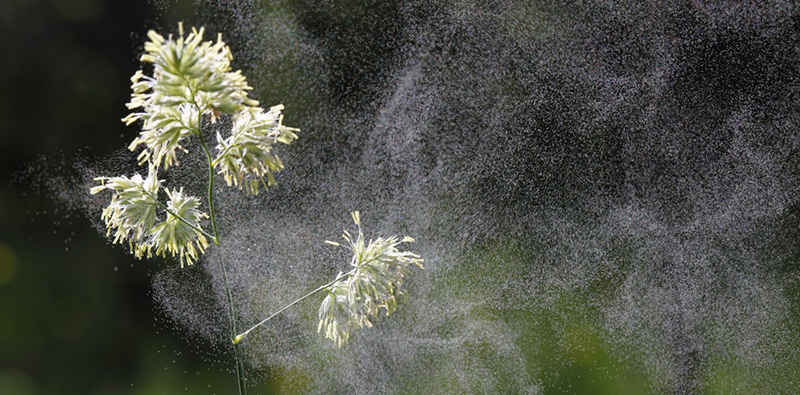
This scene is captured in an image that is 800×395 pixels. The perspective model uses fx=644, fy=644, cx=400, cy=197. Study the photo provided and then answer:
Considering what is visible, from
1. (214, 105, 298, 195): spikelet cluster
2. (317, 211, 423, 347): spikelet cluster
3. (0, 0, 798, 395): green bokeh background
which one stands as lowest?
(0, 0, 798, 395): green bokeh background

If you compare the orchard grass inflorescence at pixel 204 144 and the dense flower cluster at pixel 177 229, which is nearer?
the orchard grass inflorescence at pixel 204 144

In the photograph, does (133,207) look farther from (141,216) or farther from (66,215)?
(66,215)

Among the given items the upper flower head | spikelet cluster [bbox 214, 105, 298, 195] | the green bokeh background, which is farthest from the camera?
the green bokeh background

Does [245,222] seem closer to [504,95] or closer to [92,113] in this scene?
[92,113]

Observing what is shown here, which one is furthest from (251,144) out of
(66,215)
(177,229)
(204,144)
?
(66,215)

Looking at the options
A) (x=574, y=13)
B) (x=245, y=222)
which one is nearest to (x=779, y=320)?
(x=574, y=13)

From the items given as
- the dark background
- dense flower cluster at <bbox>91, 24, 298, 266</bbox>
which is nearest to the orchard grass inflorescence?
dense flower cluster at <bbox>91, 24, 298, 266</bbox>

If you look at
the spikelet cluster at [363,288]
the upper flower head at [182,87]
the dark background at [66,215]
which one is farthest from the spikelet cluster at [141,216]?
the dark background at [66,215]

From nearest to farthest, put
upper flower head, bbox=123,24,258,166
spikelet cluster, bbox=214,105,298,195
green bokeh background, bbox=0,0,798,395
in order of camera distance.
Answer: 1. upper flower head, bbox=123,24,258,166
2. spikelet cluster, bbox=214,105,298,195
3. green bokeh background, bbox=0,0,798,395

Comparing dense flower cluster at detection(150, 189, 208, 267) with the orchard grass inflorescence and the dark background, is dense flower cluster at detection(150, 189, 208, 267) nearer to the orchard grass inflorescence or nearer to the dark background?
the orchard grass inflorescence

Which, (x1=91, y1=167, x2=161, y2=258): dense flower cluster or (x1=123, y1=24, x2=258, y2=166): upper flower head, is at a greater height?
(x1=123, y1=24, x2=258, y2=166): upper flower head

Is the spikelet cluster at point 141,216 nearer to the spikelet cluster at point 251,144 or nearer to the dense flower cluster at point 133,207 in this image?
the dense flower cluster at point 133,207
